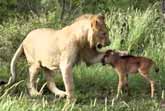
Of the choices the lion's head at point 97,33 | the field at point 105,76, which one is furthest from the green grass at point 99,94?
the lion's head at point 97,33

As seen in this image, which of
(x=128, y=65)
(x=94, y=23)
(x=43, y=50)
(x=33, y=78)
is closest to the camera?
(x=94, y=23)

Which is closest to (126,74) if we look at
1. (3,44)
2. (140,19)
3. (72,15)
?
(3,44)

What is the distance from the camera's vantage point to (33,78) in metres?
9.55

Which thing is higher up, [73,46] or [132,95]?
[73,46]

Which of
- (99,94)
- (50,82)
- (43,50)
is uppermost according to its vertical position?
(43,50)

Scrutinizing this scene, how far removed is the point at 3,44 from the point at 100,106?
270cm

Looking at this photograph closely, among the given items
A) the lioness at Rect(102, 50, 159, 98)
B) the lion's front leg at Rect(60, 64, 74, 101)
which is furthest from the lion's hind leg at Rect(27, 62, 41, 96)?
the lioness at Rect(102, 50, 159, 98)

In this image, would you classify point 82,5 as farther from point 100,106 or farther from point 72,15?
point 100,106

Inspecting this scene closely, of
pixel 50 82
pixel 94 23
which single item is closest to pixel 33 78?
pixel 50 82

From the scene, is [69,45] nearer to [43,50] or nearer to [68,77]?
[68,77]

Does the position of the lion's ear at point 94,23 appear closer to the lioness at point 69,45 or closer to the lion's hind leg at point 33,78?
the lioness at point 69,45

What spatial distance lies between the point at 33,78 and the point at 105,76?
61.8 inches

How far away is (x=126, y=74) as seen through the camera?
32.0ft

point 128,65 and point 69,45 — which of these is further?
point 128,65
